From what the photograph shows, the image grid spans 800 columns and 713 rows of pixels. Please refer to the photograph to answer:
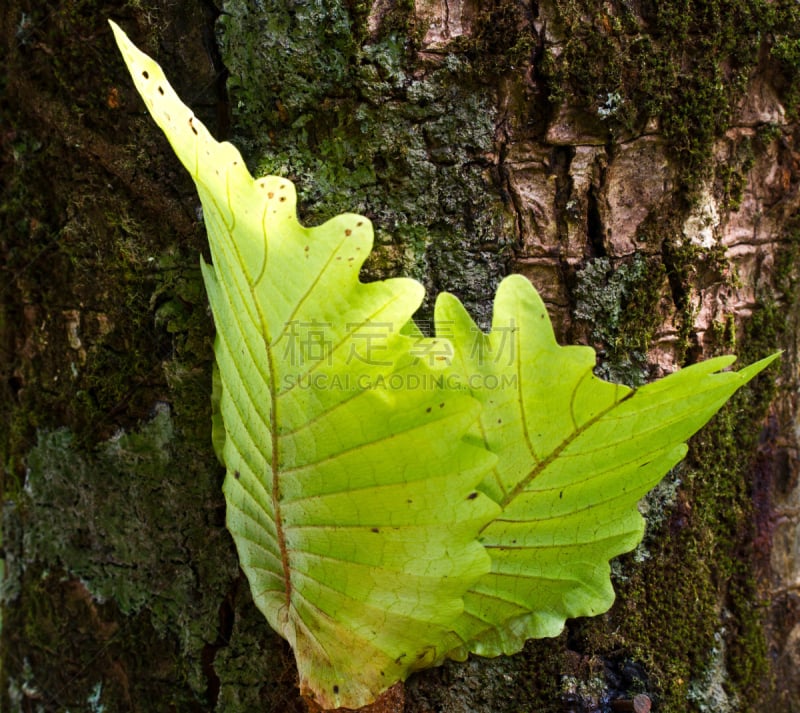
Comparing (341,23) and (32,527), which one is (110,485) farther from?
(341,23)

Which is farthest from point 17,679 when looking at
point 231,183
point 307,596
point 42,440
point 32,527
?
point 231,183

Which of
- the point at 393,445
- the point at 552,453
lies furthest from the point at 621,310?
the point at 393,445

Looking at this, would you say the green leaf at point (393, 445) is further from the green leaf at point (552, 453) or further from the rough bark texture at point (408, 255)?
the rough bark texture at point (408, 255)

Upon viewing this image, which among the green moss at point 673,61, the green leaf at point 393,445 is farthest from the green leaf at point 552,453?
the green moss at point 673,61

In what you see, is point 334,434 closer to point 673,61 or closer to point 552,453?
point 552,453

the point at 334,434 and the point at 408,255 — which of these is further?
the point at 408,255

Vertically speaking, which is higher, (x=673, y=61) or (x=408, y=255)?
(x=673, y=61)
